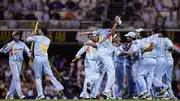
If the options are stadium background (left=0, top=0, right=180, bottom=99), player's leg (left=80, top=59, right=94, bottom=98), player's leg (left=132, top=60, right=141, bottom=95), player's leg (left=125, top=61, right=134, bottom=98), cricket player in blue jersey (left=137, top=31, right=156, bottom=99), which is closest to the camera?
cricket player in blue jersey (left=137, top=31, right=156, bottom=99)

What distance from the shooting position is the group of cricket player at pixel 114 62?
84.5 ft

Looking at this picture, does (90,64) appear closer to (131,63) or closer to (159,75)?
(131,63)

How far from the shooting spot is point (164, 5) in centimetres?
4003

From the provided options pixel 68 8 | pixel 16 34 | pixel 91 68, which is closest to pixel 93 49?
pixel 91 68

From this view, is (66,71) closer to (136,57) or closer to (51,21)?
(51,21)

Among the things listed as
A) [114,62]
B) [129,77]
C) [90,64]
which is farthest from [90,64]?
[129,77]

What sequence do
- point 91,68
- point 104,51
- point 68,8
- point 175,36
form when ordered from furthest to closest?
point 68,8
point 175,36
point 91,68
point 104,51

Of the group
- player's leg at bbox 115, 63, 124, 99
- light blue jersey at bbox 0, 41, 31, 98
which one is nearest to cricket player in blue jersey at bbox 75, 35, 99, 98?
player's leg at bbox 115, 63, 124, 99

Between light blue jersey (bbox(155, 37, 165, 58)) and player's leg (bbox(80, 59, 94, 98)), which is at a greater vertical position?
light blue jersey (bbox(155, 37, 165, 58))

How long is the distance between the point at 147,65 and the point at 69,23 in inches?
485

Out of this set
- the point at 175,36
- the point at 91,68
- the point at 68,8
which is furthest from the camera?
the point at 68,8

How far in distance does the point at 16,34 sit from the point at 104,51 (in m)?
3.07

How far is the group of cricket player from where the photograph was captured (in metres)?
25.8

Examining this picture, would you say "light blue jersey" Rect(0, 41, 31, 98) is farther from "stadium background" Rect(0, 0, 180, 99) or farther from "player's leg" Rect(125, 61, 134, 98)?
"stadium background" Rect(0, 0, 180, 99)
